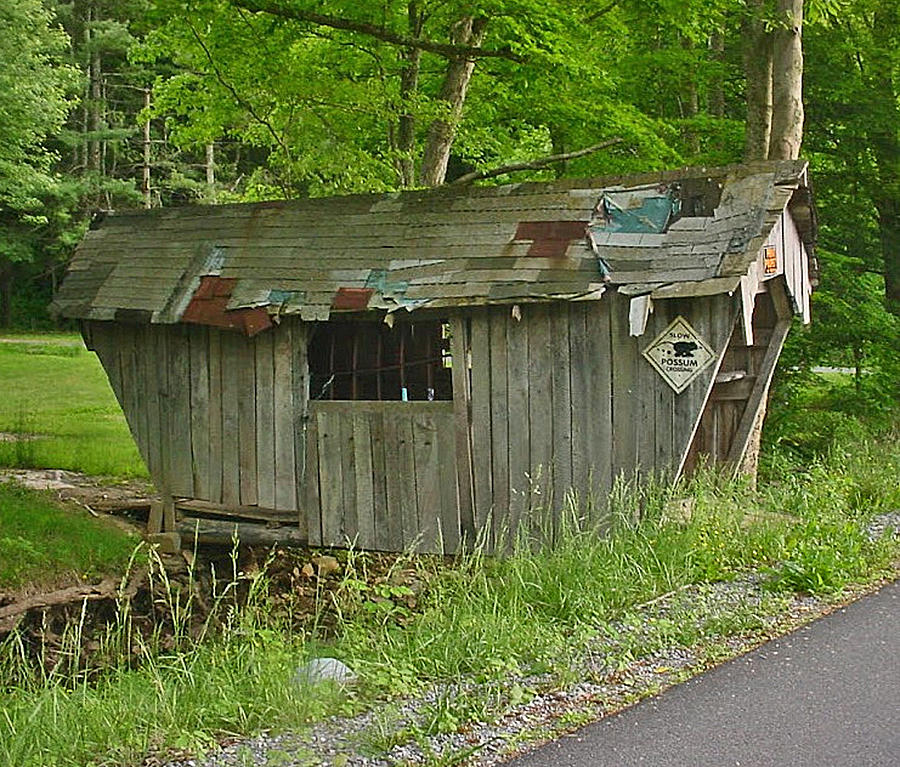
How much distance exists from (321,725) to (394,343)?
793 cm

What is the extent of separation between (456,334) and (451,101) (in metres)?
5.89

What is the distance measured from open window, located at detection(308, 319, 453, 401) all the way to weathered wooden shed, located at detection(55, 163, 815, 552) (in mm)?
528

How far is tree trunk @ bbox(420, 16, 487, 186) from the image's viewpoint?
13.9 metres

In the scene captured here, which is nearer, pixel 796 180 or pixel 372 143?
pixel 796 180

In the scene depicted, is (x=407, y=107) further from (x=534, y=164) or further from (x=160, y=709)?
(x=160, y=709)

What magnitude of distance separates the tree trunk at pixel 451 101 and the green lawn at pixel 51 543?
613cm

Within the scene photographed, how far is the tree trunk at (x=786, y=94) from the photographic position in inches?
435

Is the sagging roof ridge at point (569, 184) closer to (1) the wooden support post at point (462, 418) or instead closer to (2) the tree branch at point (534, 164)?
(1) the wooden support post at point (462, 418)

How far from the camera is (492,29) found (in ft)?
42.3

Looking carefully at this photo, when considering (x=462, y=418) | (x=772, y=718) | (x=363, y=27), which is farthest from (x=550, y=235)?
(x=772, y=718)

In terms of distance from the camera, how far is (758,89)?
472 inches

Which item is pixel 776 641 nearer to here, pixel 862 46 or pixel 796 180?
pixel 796 180

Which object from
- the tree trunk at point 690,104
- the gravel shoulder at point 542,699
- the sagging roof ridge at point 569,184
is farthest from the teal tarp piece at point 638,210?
the tree trunk at point 690,104

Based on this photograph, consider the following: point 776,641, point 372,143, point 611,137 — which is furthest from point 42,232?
point 776,641
